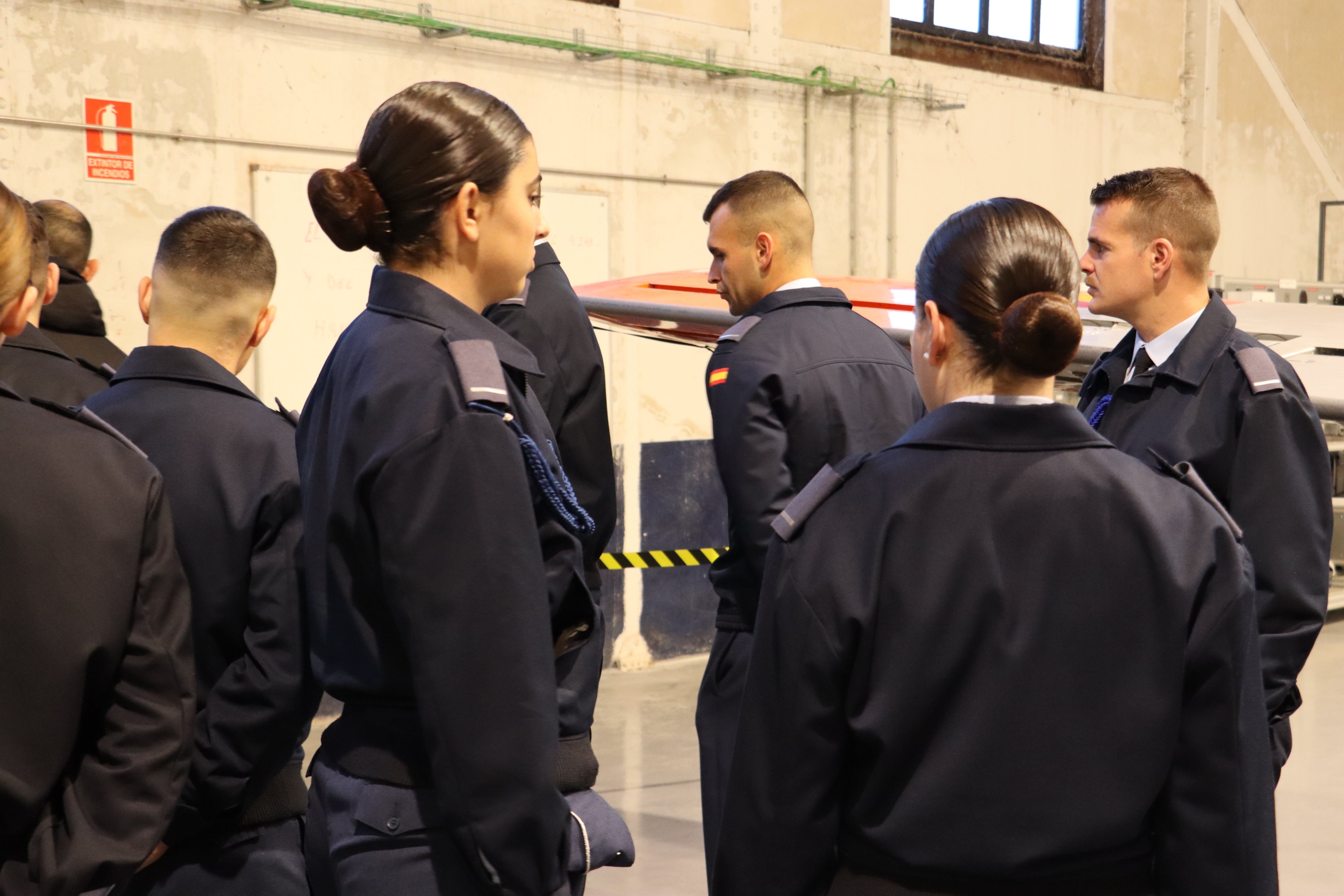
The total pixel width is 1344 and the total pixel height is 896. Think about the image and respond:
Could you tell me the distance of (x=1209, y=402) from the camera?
8.03 ft

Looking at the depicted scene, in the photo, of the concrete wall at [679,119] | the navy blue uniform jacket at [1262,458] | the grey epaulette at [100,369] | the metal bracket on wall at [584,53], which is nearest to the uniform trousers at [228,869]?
the grey epaulette at [100,369]

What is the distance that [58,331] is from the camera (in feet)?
10.7

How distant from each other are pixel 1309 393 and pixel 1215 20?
608 cm

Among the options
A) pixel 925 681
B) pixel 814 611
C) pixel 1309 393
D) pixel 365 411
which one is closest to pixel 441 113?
pixel 365 411

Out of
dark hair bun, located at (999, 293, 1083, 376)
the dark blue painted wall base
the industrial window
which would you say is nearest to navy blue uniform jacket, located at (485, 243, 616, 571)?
dark hair bun, located at (999, 293, 1083, 376)

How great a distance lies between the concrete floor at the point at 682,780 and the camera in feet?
13.4

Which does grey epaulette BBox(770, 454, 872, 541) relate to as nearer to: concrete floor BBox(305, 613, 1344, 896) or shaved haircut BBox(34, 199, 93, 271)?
shaved haircut BBox(34, 199, 93, 271)

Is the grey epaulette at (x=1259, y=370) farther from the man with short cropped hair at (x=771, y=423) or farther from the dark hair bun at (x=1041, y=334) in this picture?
the dark hair bun at (x=1041, y=334)

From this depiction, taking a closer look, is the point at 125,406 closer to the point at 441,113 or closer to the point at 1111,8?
the point at 441,113

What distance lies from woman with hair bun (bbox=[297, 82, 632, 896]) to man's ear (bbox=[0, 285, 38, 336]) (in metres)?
0.34

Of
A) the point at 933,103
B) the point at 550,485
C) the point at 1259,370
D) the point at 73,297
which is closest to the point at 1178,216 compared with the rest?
the point at 1259,370

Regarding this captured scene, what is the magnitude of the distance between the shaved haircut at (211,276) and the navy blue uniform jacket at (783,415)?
1.20 m

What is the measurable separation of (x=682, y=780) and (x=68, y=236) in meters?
2.90

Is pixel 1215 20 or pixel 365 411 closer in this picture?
pixel 365 411
